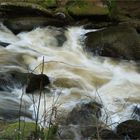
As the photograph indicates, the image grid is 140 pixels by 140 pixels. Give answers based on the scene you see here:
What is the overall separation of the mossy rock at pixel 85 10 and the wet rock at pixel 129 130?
5.38 meters

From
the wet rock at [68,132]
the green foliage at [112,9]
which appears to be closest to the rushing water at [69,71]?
the wet rock at [68,132]

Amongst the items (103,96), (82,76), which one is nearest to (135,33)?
(82,76)

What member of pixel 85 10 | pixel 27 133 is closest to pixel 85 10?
pixel 85 10

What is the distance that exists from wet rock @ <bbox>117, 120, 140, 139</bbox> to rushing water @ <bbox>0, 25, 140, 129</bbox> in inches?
19.6

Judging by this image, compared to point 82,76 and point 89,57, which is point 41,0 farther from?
point 82,76

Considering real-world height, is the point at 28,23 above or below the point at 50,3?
below

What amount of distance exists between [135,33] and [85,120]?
4027 mm

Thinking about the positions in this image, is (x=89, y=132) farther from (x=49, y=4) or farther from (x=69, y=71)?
(x=49, y=4)

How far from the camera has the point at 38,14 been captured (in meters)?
10.6

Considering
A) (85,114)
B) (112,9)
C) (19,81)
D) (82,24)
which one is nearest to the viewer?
(85,114)

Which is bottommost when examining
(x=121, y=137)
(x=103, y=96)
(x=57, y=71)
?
(x=121, y=137)

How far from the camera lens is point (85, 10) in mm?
10750

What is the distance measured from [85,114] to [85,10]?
16.7 feet

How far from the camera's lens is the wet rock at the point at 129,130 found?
551cm
